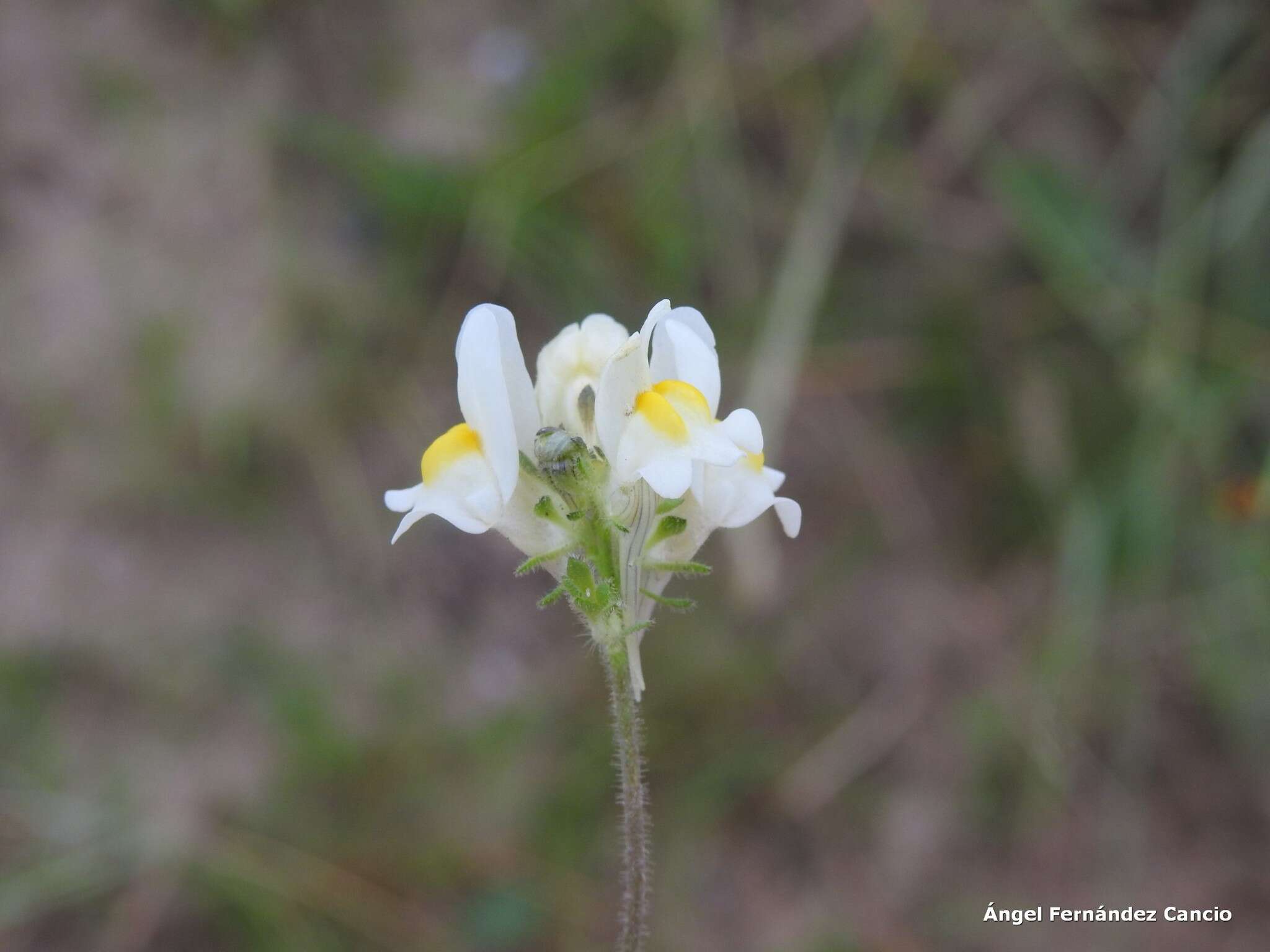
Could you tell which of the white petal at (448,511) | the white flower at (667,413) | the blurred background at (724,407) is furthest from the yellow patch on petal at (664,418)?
the blurred background at (724,407)

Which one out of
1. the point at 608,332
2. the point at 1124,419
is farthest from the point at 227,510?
the point at 1124,419

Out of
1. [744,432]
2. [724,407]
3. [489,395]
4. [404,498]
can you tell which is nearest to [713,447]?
[744,432]

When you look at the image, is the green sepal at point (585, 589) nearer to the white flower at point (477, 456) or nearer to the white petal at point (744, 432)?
the white flower at point (477, 456)

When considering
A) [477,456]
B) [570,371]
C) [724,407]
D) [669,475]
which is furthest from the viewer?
[724,407]

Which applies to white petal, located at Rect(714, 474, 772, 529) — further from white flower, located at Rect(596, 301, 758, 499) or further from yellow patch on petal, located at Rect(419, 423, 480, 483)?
yellow patch on petal, located at Rect(419, 423, 480, 483)

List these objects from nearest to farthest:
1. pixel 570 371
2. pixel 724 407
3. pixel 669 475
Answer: pixel 669 475
pixel 570 371
pixel 724 407

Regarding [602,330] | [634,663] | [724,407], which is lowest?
[634,663]

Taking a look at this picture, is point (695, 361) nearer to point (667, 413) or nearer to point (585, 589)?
point (667, 413)

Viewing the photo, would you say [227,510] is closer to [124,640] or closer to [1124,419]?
[124,640]
